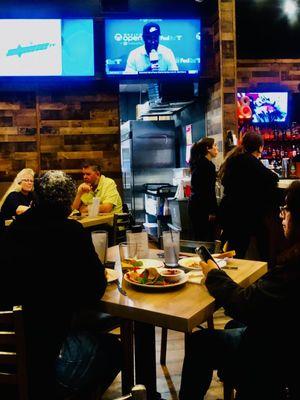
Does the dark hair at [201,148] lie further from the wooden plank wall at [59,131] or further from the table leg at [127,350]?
the table leg at [127,350]

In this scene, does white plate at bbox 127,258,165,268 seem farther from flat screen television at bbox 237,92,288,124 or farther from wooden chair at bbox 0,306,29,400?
flat screen television at bbox 237,92,288,124

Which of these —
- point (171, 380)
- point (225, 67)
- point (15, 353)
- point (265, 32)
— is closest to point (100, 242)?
point (15, 353)

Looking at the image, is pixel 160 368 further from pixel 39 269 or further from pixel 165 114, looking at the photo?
pixel 165 114

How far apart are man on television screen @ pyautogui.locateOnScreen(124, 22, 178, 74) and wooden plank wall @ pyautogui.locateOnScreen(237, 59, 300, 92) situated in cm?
300

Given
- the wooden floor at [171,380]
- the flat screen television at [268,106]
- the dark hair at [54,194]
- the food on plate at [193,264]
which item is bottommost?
the wooden floor at [171,380]

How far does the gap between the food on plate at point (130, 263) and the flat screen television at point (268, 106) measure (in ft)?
19.1

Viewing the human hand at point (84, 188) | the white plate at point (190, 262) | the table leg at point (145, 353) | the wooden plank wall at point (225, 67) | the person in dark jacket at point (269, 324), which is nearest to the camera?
the person in dark jacket at point (269, 324)

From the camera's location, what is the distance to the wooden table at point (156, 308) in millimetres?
1653

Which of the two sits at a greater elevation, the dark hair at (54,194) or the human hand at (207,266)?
the dark hair at (54,194)

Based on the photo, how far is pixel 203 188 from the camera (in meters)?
4.59

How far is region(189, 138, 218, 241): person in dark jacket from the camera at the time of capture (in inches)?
180

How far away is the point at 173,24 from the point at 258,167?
240cm

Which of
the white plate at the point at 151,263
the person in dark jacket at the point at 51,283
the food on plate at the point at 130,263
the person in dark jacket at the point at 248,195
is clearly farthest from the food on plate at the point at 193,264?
the person in dark jacket at the point at 248,195

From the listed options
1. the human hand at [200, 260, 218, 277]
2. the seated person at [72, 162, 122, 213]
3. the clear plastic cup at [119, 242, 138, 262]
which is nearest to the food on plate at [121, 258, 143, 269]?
the clear plastic cup at [119, 242, 138, 262]
